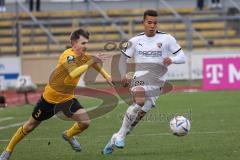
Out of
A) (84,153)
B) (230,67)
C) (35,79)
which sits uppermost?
(84,153)

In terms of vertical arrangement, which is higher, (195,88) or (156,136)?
(156,136)

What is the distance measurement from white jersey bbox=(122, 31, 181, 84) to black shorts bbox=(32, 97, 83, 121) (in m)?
1.28

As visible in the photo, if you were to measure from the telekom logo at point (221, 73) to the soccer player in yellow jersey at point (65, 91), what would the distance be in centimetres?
Answer: 1560

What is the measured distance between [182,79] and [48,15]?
8458mm

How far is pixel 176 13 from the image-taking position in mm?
34875

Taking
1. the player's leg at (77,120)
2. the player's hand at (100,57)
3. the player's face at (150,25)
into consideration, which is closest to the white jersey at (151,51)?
the player's face at (150,25)

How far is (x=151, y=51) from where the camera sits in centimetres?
1139

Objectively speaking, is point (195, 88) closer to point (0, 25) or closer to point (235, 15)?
point (235, 15)

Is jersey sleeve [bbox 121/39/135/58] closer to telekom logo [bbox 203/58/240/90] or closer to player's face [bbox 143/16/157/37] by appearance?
Answer: player's face [bbox 143/16/157/37]

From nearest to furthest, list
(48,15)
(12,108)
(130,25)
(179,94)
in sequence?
(12,108) → (179,94) → (130,25) → (48,15)

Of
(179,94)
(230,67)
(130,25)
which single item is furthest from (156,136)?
(130,25)

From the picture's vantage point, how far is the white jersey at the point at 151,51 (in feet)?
37.4

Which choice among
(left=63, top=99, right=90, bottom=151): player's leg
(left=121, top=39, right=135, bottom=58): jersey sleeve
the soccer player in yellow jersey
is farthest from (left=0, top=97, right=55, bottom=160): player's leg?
(left=121, top=39, right=135, bottom=58): jersey sleeve

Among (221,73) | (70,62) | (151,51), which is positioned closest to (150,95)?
(151,51)
